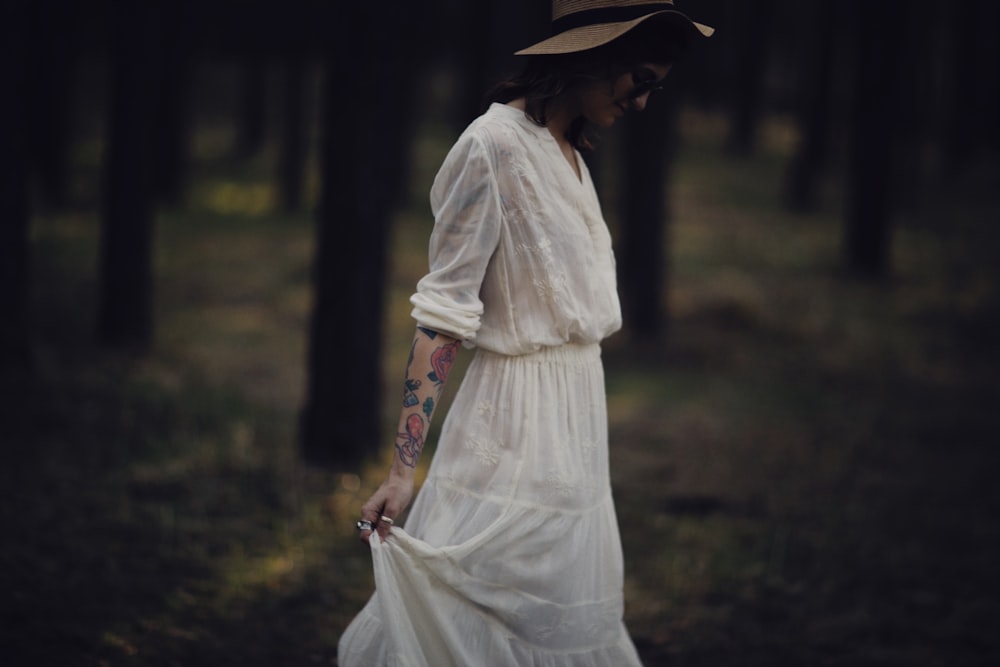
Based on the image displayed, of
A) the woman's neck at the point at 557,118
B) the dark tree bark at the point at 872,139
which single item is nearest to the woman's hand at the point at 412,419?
the woman's neck at the point at 557,118

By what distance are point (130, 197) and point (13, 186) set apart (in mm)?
2547

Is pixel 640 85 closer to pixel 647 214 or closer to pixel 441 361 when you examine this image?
pixel 441 361

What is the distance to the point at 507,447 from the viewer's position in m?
2.88

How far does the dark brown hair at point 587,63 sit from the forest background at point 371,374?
2361 mm

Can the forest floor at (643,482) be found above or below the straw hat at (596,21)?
below

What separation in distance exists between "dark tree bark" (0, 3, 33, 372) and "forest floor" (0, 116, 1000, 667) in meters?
0.37

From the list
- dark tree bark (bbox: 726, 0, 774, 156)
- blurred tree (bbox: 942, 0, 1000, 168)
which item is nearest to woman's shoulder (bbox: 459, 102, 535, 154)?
blurred tree (bbox: 942, 0, 1000, 168)

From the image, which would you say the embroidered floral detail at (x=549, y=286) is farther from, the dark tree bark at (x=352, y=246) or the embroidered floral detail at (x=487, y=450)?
the dark tree bark at (x=352, y=246)

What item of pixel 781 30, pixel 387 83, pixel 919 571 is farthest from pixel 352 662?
pixel 781 30

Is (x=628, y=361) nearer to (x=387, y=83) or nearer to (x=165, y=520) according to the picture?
(x=387, y=83)

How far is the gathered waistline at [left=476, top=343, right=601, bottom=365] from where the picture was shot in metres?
2.92

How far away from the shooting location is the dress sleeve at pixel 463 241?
2746 mm

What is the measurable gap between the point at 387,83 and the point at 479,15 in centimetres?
1170

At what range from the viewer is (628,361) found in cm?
1126
